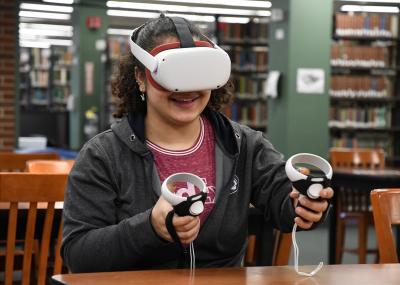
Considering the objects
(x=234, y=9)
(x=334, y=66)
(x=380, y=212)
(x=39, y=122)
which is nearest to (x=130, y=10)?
(x=234, y=9)

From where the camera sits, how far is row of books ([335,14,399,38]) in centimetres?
843

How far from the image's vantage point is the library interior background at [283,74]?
748cm

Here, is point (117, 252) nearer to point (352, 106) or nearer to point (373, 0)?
point (352, 106)

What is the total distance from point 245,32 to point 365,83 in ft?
5.40

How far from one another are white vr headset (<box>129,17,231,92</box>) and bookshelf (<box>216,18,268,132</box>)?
7554mm

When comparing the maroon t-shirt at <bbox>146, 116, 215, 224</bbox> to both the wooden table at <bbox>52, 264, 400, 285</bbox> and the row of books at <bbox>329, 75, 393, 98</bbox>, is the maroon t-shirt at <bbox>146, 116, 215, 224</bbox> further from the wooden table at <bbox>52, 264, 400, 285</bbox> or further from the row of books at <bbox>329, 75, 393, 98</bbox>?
the row of books at <bbox>329, 75, 393, 98</bbox>

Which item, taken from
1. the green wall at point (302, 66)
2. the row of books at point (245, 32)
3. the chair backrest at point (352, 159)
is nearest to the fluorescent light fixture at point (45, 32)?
the row of books at point (245, 32)

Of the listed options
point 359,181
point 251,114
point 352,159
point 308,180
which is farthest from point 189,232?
point 251,114

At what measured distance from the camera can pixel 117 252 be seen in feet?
5.09

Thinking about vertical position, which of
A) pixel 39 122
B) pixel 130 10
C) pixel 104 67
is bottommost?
pixel 39 122

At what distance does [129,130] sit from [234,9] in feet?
36.7

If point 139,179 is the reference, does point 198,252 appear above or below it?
below

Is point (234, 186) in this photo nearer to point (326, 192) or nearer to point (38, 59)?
point (326, 192)

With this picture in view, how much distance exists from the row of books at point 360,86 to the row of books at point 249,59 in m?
1.12
